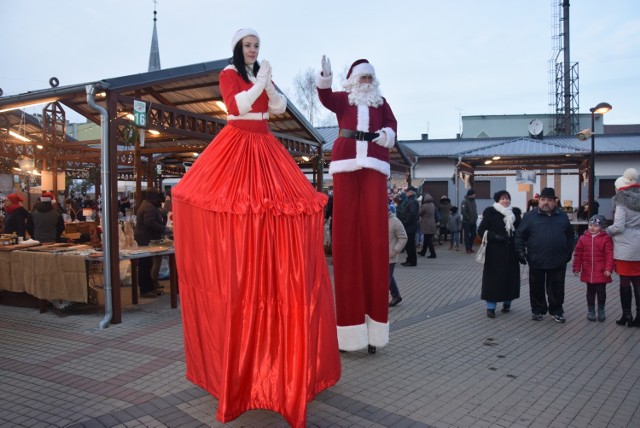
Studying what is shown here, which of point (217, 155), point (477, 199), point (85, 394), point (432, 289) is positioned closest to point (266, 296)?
point (217, 155)

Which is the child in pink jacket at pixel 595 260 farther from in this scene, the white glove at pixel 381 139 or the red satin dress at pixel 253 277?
the red satin dress at pixel 253 277

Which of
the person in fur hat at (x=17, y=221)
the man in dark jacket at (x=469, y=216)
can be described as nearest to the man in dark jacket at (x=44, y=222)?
the person in fur hat at (x=17, y=221)

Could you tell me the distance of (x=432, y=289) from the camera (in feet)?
31.3

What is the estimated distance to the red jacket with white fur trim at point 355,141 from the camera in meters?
4.77

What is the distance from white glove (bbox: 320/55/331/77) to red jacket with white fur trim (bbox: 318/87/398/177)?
196 mm

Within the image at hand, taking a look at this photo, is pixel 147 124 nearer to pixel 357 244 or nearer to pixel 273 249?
pixel 357 244

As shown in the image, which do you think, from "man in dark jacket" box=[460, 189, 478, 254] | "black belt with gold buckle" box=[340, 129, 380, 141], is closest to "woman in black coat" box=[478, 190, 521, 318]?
"black belt with gold buckle" box=[340, 129, 380, 141]

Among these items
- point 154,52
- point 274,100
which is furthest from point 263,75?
point 154,52

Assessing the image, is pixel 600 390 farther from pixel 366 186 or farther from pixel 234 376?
pixel 234 376

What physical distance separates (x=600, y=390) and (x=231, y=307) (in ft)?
11.0

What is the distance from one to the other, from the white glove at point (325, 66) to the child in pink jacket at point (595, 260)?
4.29 m

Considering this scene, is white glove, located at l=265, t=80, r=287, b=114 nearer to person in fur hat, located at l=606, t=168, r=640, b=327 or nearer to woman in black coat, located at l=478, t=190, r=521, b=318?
woman in black coat, located at l=478, t=190, r=521, b=318

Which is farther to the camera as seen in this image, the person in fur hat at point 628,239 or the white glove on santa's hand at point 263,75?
the person in fur hat at point 628,239

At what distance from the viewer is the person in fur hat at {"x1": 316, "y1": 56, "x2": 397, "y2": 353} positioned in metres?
4.82
